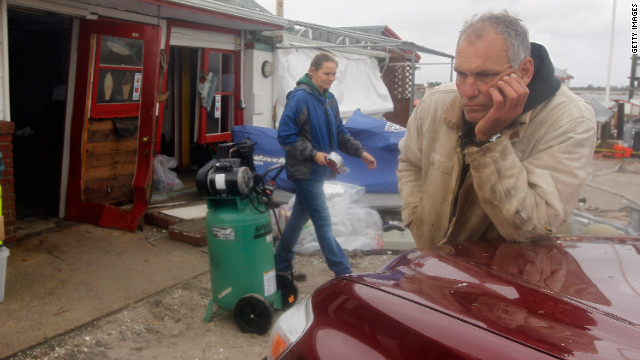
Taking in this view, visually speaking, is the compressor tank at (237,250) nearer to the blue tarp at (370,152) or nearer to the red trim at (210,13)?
the red trim at (210,13)

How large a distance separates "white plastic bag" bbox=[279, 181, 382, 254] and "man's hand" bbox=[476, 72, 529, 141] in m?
4.00

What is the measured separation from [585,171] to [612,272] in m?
0.39

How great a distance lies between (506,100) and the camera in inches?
68.7

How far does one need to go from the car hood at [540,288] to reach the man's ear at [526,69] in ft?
2.04

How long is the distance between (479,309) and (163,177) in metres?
6.92

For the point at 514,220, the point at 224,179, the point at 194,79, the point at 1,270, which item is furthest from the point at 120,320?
the point at 194,79

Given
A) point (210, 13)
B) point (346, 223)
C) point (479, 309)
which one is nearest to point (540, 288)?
point (479, 309)

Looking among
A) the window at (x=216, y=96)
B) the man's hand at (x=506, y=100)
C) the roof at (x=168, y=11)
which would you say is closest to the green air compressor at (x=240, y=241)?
the man's hand at (x=506, y=100)

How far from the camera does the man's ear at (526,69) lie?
1898mm

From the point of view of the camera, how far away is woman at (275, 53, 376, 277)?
14.1 ft

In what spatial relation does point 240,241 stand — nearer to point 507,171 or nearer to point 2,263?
point 2,263

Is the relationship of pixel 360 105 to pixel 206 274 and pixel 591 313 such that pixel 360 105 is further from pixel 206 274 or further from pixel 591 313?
pixel 591 313

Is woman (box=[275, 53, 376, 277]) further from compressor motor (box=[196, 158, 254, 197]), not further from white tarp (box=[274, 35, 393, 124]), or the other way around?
white tarp (box=[274, 35, 393, 124])

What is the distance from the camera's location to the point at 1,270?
12.6 ft
